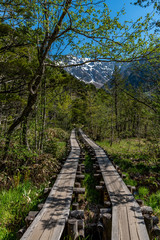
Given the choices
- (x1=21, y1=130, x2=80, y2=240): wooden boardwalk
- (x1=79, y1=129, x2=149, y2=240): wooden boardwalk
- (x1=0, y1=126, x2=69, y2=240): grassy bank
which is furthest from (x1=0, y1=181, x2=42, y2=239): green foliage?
(x1=79, y1=129, x2=149, y2=240): wooden boardwalk

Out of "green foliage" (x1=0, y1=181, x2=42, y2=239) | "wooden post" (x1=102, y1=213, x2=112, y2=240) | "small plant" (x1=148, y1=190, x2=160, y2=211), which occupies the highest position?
"wooden post" (x1=102, y1=213, x2=112, y2=240)

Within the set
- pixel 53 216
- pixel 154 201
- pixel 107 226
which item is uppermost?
pixel 53 216

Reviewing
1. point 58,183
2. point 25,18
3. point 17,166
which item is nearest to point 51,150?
point 17,166

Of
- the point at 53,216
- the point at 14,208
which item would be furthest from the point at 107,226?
the point at 14,208

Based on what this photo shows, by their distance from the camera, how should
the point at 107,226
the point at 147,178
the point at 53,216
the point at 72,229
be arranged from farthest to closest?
the point at 147,178 < the point at 53,216 < the point at 107,226 < the point at 72,229

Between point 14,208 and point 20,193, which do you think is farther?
point 20,193

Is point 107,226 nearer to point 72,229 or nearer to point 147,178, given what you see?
point 72,229

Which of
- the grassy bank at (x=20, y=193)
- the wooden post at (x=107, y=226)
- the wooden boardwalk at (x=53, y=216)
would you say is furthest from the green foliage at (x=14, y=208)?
the wooden post at (x=107, y=226)

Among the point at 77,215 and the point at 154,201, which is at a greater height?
the point at 77,215

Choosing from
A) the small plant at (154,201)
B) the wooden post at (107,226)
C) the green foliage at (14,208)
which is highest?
the wooden post at (107,226)

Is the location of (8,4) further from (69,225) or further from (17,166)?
(69,225)

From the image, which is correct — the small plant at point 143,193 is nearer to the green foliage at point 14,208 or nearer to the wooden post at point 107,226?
the wooden post at point 107,226

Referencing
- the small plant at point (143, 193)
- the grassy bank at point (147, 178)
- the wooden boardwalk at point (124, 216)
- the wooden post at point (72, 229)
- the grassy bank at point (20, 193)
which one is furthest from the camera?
the small plant at point (143, 193)

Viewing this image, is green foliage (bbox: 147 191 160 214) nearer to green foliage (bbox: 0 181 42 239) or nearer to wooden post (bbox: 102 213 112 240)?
wooden post (bbox: 102 213 112 240)
